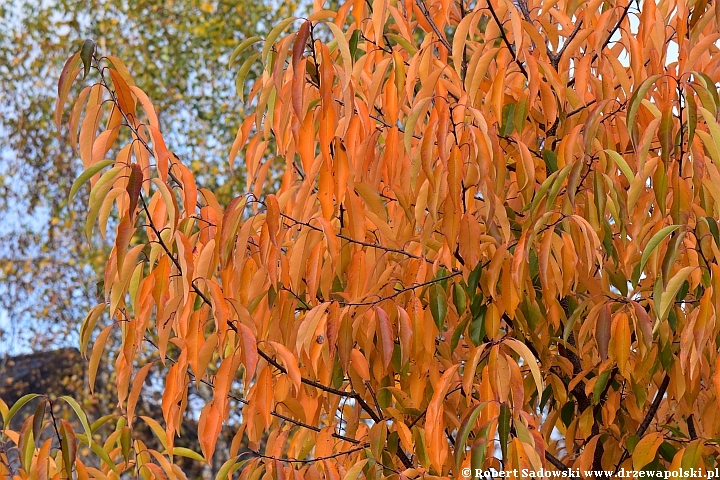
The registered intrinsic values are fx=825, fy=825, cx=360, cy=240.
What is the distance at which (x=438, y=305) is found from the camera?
4.24ft

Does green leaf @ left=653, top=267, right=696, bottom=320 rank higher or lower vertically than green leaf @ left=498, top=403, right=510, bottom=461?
higher

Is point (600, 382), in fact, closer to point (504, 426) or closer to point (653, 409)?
point (653, 409)

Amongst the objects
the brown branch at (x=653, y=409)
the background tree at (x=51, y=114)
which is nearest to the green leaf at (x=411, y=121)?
the brown branch at (x=653, y=409)

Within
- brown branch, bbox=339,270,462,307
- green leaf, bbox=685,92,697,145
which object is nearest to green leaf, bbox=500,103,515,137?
brown branch, bbox=339,270,462,307

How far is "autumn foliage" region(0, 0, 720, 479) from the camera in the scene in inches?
44.3

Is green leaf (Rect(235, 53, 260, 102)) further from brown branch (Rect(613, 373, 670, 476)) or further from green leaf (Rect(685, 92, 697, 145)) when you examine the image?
brown branch (Rect(613, 373, 670, 476))

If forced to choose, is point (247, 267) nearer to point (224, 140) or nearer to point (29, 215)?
point (224, 140)

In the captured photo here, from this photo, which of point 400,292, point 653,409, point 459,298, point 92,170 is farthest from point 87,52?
point 653,409

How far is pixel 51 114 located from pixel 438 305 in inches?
199

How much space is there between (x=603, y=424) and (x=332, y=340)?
25.0 inches

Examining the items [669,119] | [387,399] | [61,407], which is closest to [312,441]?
[387,399]

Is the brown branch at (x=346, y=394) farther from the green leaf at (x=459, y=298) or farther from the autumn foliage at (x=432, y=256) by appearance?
the green leaf at (x=459, y=298)

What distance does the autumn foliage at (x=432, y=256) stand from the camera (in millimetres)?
1124

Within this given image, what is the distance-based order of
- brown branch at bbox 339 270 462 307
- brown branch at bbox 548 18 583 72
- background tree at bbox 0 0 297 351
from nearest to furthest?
brown branch at bbox 339 270 462 307
brown branch at bbox 548 18 583 72
background tree at bbox 0 0 297 351
